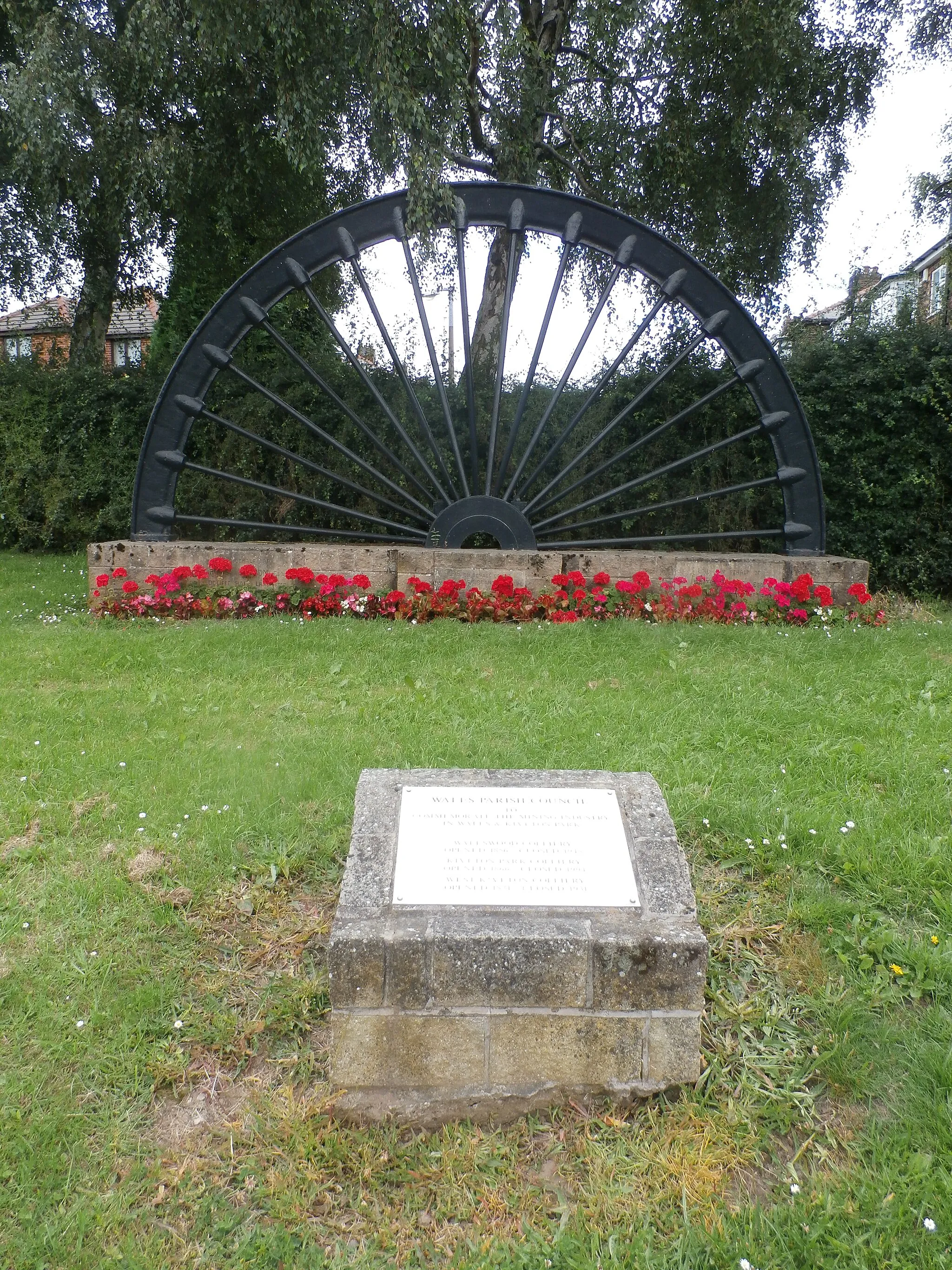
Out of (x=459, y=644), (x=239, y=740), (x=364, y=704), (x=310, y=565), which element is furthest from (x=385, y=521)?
(x=239, y=740)

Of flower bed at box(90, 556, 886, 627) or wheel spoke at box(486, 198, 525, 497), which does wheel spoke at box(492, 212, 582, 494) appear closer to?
wheel spoke at box(486, 198, 525, 497)

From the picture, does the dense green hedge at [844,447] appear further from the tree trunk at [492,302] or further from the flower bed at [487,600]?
the flower bed at [487,600]

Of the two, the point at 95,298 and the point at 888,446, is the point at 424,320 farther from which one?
the point at 95,298

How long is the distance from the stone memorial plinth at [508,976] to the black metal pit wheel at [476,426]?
17.8 feet

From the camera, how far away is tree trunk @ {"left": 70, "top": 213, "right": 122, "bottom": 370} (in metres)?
11.9

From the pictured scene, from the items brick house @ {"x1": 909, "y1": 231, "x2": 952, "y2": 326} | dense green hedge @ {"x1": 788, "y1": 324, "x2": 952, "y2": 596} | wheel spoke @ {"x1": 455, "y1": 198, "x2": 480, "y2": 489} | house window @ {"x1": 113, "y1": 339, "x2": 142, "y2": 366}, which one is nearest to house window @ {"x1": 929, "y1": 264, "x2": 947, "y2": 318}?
brick house @ {"x1": 909, "y1": 231, "x2": 952, "y2": 326}

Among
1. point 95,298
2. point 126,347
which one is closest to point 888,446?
point 95,298

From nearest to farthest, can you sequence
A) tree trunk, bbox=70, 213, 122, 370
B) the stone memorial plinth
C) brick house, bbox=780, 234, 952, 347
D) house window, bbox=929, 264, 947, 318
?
the stone memorial plinth, brick house, bbox=780, 234, 952, 347, house window, bbox=929, 264, 947, 318, tree trunk, bbox=70, 213, 122, 370

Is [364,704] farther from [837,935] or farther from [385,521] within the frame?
[385,521]

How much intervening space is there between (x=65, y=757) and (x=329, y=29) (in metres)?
6.89

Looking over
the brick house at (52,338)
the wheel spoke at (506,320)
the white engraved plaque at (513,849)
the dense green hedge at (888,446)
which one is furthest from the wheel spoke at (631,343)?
the brick house at (52,338)

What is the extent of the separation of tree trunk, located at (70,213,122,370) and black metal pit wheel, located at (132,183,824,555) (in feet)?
8.64

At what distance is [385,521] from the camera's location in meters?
7.82

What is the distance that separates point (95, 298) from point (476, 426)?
6807 mm
